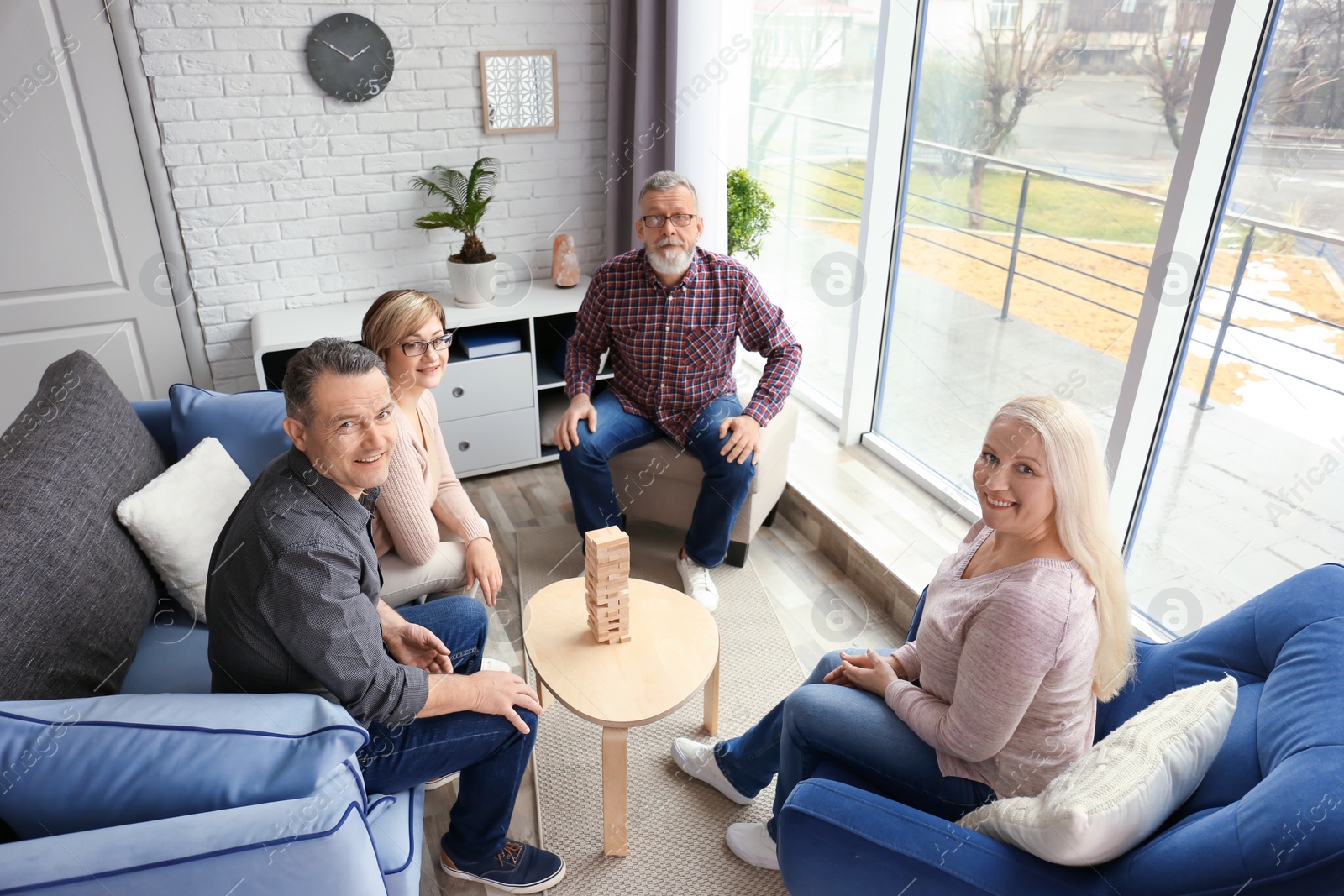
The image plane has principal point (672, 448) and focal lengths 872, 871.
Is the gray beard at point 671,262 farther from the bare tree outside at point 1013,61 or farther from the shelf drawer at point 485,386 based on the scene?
the bare tree outside at point 1013,61

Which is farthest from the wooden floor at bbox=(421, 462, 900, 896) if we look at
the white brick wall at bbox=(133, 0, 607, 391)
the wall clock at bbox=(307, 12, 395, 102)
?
the wall clock at bbox=(307, 12, 395, 102)

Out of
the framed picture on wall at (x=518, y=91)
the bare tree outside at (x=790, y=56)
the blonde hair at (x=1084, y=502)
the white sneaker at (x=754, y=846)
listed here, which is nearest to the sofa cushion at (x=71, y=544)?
the white sneaker at (x=754, y=846)

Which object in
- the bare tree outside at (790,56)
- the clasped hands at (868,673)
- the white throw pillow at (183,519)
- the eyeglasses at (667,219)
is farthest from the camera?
the bare tree outside at (790,56)

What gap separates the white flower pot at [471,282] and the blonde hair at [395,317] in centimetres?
119

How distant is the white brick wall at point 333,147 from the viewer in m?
2.94

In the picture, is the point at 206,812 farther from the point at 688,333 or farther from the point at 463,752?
the point at 688,333

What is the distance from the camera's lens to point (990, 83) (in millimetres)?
2627

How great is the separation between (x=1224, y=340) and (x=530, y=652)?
5.96ft

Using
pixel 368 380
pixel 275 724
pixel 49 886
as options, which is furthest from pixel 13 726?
pixel 368 380

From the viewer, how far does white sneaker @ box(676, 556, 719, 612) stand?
2678 millimetres

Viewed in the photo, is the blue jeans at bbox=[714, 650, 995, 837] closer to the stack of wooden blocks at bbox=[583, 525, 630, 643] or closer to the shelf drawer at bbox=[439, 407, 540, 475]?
the stack of wooden blocks at bbox=[583, 525, 630, 643]

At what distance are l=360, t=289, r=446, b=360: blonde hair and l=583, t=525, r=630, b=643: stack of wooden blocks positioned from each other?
2.09 feet

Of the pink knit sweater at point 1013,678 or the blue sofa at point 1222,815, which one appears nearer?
the blue sofa at point 1222,815

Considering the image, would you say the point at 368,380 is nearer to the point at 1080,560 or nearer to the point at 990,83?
the point at 1080,560
